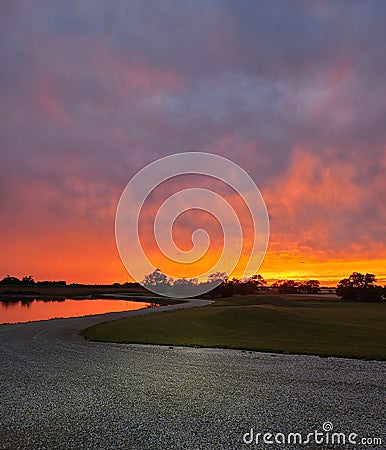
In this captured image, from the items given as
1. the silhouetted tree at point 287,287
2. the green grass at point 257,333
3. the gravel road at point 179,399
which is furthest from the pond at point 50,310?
the silhouetted tree at point 287,287

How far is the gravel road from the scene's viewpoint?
8.89m

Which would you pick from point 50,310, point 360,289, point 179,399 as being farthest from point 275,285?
point 179,399

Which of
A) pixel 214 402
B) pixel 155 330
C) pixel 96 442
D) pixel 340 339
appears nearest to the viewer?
pixel 96 442

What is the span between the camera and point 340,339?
23.8 m

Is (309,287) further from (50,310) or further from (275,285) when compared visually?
(50,310)

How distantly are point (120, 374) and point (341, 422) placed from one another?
8226mm

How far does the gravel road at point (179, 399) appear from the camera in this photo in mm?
8891

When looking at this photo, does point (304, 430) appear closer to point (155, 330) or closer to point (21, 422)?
point (21, 422)

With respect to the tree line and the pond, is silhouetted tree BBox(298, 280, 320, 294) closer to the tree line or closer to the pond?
the tree line

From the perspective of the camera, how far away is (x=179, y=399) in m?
A: 11.4

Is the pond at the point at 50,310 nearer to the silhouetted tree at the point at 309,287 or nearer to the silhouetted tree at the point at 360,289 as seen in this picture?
the silhouetted tree at the point at 360,289

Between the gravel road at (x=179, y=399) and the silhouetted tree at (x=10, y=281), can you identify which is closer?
the gravel road at (x=179, y=399)

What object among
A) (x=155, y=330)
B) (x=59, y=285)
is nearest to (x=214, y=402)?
(x=155, y=330)

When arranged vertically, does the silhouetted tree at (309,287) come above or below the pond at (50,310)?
above
